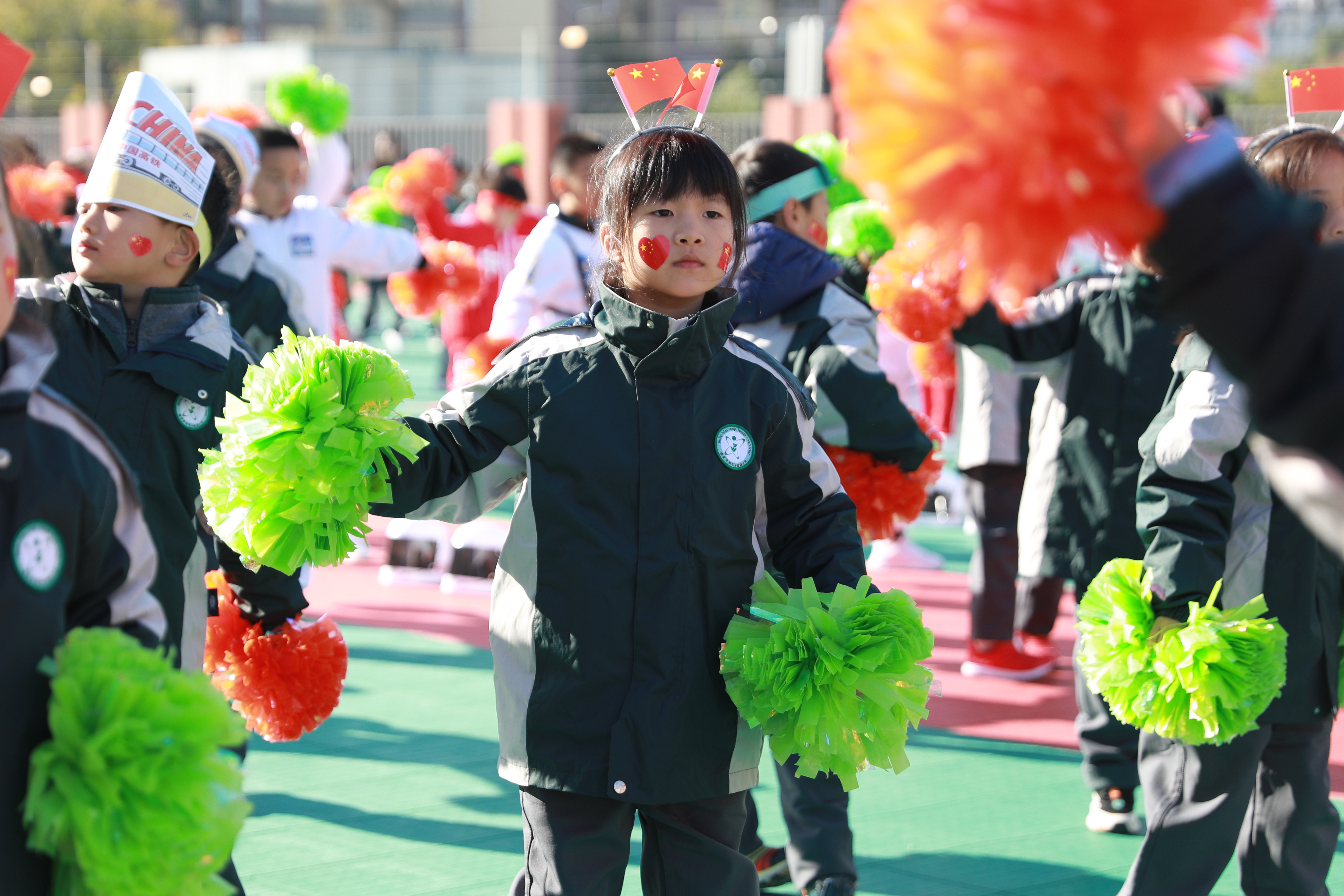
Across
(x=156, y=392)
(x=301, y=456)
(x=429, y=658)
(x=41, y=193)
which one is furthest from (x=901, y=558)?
(x=301, y=456)

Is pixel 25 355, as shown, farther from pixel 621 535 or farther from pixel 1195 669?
pixel 1195 669

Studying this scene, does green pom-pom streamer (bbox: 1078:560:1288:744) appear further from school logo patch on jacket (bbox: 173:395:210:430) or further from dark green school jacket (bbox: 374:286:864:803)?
school logo patch on jacket (bbox: 173:395:210:430)

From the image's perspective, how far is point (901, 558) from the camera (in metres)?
8.89

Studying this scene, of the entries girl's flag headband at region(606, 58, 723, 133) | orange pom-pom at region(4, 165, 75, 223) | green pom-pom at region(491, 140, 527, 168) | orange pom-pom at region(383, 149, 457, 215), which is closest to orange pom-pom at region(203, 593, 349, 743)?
girl's flag headband at region(606, 58, 723, 133)

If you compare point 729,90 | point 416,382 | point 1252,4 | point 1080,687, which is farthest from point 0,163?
point 729,90

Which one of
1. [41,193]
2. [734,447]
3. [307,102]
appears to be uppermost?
[307,102]

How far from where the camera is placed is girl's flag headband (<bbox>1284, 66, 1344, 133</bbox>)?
377 cm

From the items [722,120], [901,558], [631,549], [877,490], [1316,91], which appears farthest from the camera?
[722,120]

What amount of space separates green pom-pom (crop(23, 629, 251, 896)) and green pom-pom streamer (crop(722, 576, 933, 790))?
1.10 meters

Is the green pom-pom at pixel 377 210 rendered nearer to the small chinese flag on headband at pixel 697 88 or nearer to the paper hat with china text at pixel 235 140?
the paper hat with china text at pixel 235 140

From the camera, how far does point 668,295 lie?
3.04 metres

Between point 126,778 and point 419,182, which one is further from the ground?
point 419,182

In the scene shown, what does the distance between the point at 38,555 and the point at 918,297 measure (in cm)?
307

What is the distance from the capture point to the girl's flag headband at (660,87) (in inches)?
135
